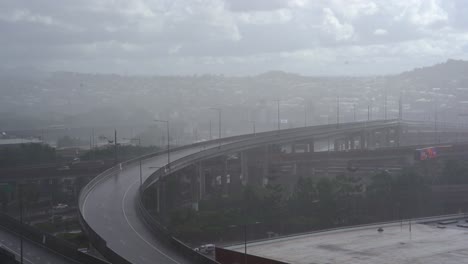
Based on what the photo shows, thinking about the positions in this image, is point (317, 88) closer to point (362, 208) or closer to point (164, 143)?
point (164, 143)

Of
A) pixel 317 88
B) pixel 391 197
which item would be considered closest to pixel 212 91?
pixel 317 88

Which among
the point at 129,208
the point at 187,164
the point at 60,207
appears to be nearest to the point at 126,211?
the point at 129,208

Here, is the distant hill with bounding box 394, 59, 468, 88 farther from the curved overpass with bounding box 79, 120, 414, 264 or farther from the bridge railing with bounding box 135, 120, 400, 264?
the curved overpass with bounding box 79, 120, 414, 264

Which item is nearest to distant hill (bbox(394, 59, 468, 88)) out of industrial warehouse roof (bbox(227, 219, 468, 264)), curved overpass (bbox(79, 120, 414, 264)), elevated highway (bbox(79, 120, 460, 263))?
elevated highway (bbox(79, 120, 460, 263))

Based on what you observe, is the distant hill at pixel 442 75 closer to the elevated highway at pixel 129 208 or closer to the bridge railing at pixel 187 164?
the bridge railing at pixel 187 164

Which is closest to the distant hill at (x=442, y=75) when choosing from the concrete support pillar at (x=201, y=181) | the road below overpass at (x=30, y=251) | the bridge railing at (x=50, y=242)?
the concrete support pillar at (x=201, y=181)

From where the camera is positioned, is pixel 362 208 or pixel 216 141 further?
pixel 216 141

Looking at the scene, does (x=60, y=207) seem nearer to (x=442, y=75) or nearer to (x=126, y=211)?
(x=126, y=211)
